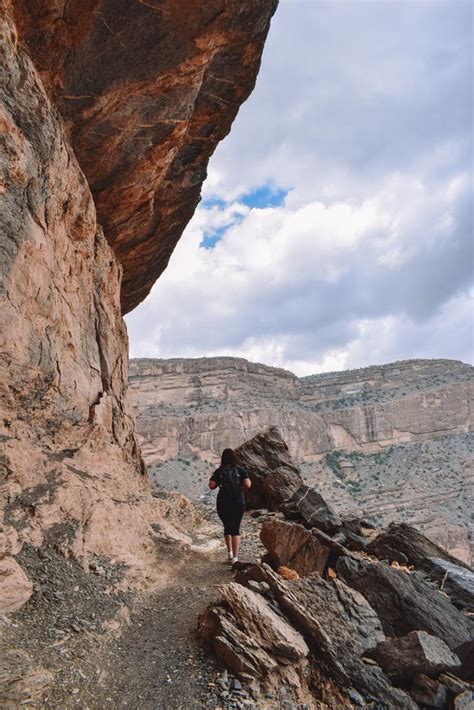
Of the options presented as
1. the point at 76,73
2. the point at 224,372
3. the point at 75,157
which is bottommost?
the point at 75,157

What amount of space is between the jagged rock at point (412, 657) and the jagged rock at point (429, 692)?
0.07 meters

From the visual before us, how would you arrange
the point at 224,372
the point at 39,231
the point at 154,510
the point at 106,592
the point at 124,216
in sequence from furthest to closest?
the point at 224,372 < the point at 124,216 < the point at 154,510 < the point at 39,231 < the point at 106,592

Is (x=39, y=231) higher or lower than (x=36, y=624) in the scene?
higher

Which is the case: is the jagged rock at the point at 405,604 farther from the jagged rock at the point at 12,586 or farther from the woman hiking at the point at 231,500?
the jagged rock at the point at 12,586

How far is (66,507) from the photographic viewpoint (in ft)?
18.0

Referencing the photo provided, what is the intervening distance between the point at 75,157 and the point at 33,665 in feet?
23.3

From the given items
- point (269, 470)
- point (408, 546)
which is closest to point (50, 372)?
point (408, 546)

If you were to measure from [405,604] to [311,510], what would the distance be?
4.75 meters

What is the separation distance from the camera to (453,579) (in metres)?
7.16

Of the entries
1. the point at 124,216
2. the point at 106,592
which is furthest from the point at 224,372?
the point at 106,592

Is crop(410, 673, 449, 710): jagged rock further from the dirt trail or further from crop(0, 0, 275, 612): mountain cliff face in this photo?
crop(0, 0, 275, 612): mountain cliff face

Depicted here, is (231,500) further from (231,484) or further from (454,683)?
(454,683)

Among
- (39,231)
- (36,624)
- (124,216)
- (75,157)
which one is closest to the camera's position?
(36,624)

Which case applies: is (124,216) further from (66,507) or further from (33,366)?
(66,507)
